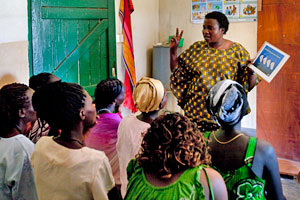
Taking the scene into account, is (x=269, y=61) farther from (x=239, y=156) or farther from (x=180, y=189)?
(x=180, y=189)

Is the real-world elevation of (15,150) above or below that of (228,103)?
below

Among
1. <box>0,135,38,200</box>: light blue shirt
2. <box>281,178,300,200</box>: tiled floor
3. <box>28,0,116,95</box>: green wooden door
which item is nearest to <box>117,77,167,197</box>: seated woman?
<box>0,135,38,200</box>: light blue shirt

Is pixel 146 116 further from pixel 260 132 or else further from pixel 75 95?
pixel 260 132

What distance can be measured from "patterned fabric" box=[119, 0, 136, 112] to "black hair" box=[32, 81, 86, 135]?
120 inches

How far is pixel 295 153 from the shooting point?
4.41 metres

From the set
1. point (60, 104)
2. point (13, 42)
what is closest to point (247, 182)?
point (60, 104)

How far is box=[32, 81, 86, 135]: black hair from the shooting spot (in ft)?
5.34

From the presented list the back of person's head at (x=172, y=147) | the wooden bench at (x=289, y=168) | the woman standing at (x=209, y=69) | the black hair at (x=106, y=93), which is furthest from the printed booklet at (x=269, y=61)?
the wooden bench at (x=289, y=168)

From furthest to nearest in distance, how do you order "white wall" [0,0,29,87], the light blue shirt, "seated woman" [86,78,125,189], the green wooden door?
the green wooden door
"white wall" [0,0,29,87]
"seated woman" [86,78,125,189]
the light blue shirt

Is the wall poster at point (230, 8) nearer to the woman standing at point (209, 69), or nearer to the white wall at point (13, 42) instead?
the woman standing at point (209, 69)

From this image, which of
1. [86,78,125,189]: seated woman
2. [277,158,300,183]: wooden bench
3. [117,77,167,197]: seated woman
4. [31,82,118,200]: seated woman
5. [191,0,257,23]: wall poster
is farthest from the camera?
[191,0,257,23]: wall poster

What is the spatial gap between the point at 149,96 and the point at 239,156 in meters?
0.84

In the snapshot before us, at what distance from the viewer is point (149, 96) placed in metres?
2.30

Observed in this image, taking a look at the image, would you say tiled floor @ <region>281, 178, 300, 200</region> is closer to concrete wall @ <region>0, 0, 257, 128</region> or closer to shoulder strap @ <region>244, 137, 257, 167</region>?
concrete wall @ <region>0, 0, 257, 128</region>
